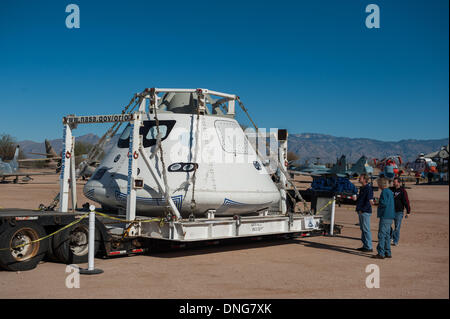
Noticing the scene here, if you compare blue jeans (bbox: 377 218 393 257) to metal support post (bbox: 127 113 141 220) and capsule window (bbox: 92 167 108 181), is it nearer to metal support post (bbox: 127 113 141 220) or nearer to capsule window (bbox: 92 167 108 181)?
metal support post (bbox: 127 113 141 220)

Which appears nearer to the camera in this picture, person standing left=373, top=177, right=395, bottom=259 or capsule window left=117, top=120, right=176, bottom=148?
person standing left=373, top=177, right=395, bottom=259

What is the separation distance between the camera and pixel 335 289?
732 centimetres

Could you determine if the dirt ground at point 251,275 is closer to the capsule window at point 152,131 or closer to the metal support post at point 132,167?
the metal support post at point 132,167

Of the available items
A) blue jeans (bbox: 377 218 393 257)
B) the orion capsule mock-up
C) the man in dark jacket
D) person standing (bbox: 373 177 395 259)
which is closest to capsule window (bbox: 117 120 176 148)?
the orion capsule mock-up

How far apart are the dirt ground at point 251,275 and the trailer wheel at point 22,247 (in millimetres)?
177

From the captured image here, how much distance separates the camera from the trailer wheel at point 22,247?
763cm

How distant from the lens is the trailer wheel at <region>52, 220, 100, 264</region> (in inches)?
334

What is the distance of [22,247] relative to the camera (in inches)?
316

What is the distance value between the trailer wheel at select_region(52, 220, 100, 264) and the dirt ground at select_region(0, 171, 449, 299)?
23 cm

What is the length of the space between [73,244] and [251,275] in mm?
3364

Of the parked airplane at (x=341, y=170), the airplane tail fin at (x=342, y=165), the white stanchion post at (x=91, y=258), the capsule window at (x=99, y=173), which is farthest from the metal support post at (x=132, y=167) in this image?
the airplane tail fin at (x=342, y=165)
